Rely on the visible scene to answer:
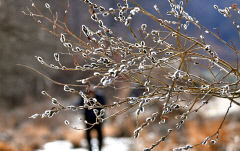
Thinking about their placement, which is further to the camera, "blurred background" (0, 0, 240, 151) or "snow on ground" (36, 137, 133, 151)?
"snow on ground" (36, 137, 133, 151)

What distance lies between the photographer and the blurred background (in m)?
9.09

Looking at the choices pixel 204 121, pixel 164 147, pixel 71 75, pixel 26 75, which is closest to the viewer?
pixel 164 147

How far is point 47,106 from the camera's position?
16.4m

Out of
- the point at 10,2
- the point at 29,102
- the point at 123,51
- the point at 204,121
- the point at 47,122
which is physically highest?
the point at 10,2

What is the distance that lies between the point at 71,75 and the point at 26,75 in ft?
8.73

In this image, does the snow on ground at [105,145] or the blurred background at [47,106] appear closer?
the blurred background at [47,106]

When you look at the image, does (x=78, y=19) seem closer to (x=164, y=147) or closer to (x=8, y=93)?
(x=8, y=93)

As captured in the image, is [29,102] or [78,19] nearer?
[29,102]

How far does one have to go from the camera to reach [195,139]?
8.64 m

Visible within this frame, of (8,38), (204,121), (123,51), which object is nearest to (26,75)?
(8,38)

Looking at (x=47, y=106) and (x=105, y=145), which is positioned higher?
(x=47, y=106)

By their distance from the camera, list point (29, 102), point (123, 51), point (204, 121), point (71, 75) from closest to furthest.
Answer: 1. point (123, 51)
2. point (204, 121)
3. point (29, 102)
4. point (71, 75)

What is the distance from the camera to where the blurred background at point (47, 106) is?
9.09 m

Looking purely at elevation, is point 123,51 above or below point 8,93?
below
